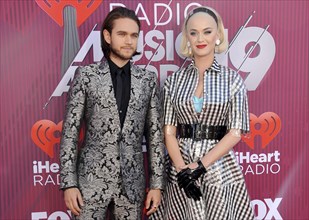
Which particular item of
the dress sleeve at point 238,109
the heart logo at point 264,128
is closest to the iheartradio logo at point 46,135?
the dress sleeve at point 238,109

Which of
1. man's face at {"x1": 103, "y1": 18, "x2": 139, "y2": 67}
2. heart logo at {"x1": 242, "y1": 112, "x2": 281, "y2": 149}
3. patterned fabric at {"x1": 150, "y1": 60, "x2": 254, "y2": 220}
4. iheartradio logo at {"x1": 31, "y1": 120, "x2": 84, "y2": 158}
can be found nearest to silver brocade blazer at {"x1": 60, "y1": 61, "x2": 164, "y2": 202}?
man's face at {"x1": 103, "y1": 18, "x2": 139, "y2": 67}

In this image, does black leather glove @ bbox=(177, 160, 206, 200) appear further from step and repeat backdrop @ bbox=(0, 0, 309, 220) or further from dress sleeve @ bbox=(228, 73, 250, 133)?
step and repeat backdrop @ bbox=(0, 0, 309, 220)

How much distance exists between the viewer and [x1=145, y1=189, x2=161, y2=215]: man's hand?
209cm

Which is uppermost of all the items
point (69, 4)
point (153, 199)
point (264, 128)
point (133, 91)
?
point (69, 4)

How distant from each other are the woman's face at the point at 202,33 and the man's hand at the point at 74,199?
0.96 m

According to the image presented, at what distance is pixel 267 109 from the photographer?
9.13 ft

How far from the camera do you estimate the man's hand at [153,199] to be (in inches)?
82.1

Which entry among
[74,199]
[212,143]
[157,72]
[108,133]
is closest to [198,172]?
[212,143]

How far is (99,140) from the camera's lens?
1986 millimetres

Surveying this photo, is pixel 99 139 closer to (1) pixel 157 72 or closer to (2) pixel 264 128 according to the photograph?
(1) pixel 157 72

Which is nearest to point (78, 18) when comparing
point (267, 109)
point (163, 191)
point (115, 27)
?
point (115, 27)

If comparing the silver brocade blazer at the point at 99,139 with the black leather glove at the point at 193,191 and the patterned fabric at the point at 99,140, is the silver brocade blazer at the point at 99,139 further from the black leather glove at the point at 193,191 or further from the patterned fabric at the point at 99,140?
the black leather glove at the point at 193,191

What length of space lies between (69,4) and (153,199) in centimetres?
139
